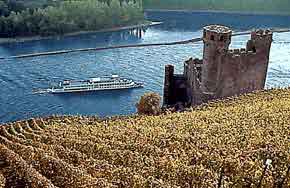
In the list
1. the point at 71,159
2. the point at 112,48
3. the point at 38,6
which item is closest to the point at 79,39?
the point at 112,48

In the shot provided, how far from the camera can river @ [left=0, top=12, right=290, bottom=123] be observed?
39000 millimetres

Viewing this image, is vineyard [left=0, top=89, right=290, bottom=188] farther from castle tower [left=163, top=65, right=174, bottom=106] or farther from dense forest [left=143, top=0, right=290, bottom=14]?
dense forest [left=143, top=0, right=290, bottom=14]

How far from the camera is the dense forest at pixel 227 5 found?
72.9 meters

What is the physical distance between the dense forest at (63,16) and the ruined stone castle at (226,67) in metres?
31.6

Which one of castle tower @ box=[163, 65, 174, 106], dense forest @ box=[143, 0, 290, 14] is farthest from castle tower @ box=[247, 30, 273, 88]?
dense forest @ box=[143, 0, 290, 14]

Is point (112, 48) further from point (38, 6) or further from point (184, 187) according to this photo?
point (184, 187)

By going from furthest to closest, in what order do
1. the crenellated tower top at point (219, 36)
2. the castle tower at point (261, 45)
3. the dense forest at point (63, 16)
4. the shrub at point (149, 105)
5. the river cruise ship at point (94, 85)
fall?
the dense forest at point (63, 16) < the river cruise ship at point (94, 85) < the castle tower at point (261, 45) < the shrub at point (149, 105) < the crenellated tower top at point (219, 36)

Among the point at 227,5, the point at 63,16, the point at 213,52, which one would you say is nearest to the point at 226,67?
the point at 213,52

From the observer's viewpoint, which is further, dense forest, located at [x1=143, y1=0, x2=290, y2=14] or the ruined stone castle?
dense forest, located at [x1=143, y1=0, x2=290, y2=14]

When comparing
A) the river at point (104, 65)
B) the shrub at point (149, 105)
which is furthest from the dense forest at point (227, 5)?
the shrub at point (149, 105)

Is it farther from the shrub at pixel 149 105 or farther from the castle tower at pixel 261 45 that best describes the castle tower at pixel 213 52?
the shrub at pixel 149 105

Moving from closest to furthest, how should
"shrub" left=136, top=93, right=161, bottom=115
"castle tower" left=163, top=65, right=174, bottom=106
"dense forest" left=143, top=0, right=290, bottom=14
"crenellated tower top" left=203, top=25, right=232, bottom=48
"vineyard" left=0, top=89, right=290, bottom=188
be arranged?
"vineyard" left=0, top=89, right=290, bottom=188
"crenellated tower top" left=203, top=25, right=232, bottom=48
"shrub" left=136, top=93, right=161, bottom=115
"castle tower" left=163, top=65, right=174, bottom=106
"dense forest" left=143, top=0, right=290, bottom=14

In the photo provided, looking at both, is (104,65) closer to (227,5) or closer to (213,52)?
(213,52)

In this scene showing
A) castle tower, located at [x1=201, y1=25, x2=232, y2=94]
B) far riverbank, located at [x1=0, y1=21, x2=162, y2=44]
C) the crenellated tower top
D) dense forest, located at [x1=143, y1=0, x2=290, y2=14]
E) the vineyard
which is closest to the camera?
the vineyard
